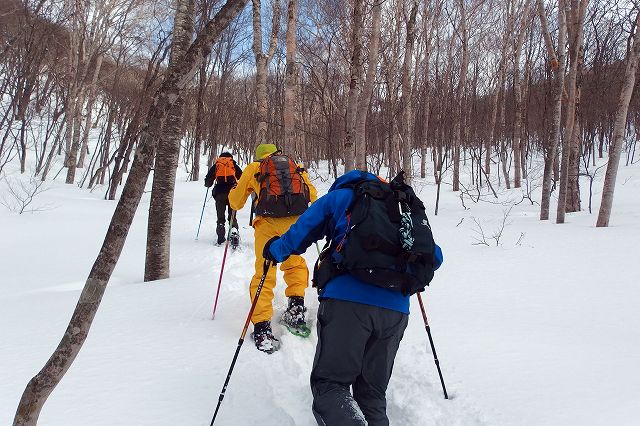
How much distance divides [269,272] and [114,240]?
6.39 feet

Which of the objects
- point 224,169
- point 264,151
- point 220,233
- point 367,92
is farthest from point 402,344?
point 367,92

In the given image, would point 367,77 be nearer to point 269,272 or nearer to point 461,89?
point 269,272

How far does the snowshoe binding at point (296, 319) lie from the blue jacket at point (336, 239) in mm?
1459

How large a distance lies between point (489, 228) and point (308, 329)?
6126 mm

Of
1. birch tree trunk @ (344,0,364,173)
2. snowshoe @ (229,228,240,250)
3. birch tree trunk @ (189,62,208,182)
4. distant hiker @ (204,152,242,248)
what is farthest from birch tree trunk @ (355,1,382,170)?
birch tree trunk @ (189,62,208,182)

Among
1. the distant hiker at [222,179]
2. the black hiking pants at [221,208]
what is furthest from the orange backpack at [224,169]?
the black hiking pants at [221,208]

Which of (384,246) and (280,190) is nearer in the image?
(384,246)

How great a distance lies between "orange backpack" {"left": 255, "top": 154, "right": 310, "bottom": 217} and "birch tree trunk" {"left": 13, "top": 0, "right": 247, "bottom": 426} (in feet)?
5.82

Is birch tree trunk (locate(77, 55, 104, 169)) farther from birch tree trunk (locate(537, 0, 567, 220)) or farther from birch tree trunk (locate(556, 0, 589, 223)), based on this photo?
birch tree trunk (locate(556, 0, 589, 223))

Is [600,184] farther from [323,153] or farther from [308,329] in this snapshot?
[323,153]

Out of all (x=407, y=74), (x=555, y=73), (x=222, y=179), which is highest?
(x=407, y=74)

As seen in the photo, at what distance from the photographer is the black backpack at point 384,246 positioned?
2215 millimetres

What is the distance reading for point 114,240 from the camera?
203 cm

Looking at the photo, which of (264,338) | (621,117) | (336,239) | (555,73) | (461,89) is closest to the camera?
(336,239)
